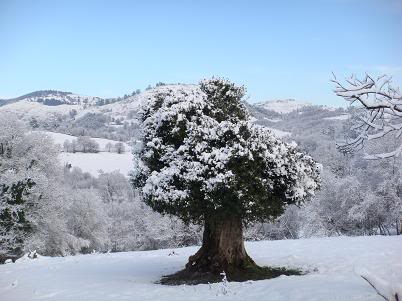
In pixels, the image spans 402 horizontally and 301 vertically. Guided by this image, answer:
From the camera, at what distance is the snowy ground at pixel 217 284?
9789mm

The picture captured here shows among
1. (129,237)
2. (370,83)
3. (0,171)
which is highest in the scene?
(370,83)

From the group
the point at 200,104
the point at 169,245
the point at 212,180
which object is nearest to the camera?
the point at 212,180

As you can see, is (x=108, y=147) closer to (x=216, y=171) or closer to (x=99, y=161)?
(x=99, y=161)

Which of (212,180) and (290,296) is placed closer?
(290,296)

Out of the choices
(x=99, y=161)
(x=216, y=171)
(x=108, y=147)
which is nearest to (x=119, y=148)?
(x=108, y=147)

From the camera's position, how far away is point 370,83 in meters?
7.80

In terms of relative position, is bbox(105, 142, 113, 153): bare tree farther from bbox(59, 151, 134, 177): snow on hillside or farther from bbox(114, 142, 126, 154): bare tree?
bbox(59, 151, 134, 177): snow on hillside

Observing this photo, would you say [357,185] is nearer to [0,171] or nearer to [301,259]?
[301,259]

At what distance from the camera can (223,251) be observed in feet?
46.3

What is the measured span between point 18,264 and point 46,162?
12.4m

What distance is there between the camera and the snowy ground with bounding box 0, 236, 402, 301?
979 cm

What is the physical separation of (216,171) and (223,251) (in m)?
3.00

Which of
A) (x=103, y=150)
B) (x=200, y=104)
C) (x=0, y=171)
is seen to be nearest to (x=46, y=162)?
(x=0, y=171)

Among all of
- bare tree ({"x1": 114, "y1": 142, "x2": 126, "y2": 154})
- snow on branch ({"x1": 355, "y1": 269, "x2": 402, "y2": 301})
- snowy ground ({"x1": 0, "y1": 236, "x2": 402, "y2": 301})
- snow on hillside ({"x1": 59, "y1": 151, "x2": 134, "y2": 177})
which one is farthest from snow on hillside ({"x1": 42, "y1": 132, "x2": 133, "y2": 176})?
snow on branch ({"x1": 355, "y1": 269, "x2": 402, "y2": 301})
